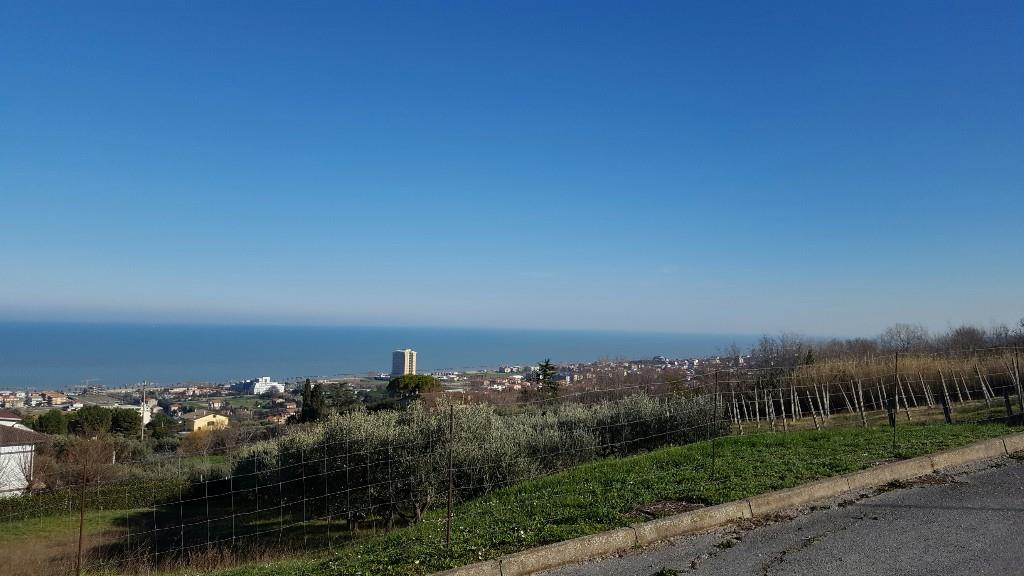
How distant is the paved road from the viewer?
15.9 feet

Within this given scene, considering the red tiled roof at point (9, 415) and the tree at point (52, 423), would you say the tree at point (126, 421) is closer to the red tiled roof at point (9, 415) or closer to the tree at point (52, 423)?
the tree at point (52, 423)

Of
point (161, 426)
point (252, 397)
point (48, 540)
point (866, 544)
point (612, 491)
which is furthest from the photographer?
point (252, 397)

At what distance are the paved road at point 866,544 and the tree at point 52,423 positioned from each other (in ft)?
77.9

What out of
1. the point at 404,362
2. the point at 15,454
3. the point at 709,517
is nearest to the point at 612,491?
the point at 709,517

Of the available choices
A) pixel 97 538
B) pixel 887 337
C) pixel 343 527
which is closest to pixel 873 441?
pixel 343 527

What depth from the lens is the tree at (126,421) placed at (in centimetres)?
2318

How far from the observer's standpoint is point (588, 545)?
5367mm

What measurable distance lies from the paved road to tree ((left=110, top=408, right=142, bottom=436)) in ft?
77.3

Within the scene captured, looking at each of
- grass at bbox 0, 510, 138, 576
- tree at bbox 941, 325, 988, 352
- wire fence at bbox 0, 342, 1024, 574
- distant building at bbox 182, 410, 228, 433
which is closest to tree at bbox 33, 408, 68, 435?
distant building at bbox 182, 410, 228, 433

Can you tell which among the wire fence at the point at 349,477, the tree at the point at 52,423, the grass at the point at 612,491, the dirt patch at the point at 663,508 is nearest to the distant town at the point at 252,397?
the tree at the point at 52,423

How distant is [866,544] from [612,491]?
9.36 feet

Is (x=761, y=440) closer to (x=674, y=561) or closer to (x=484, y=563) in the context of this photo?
(x=674, y=561)

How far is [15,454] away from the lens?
880 centimetres

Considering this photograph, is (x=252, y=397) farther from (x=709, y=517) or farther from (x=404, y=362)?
(x=709, y=517)
